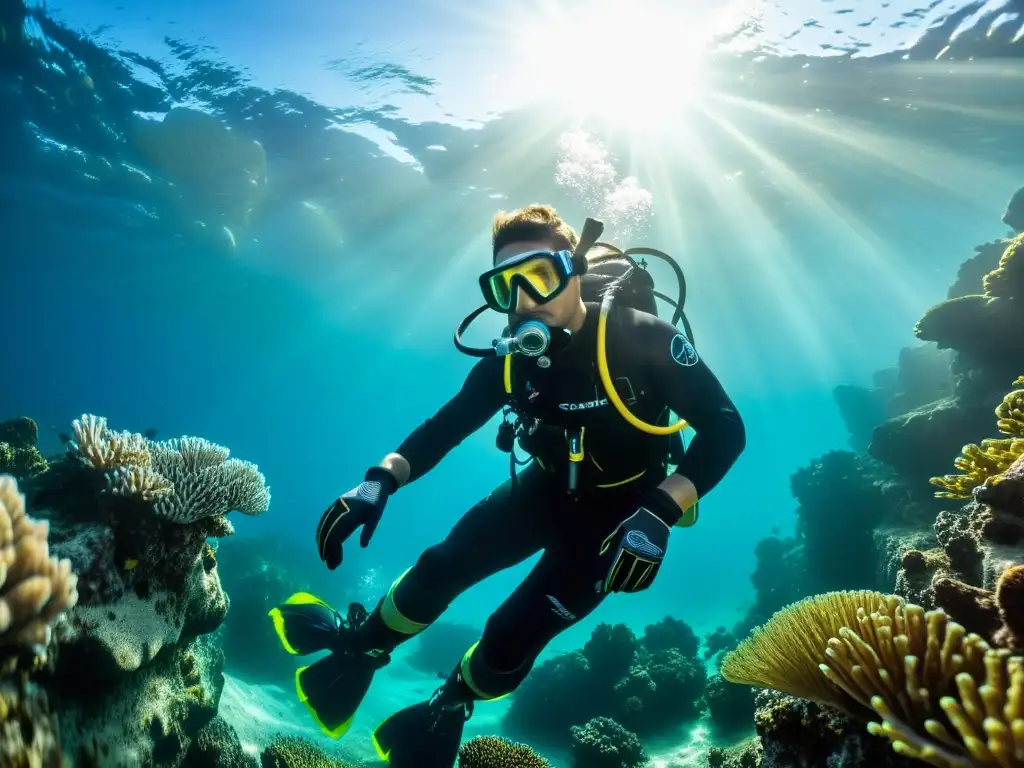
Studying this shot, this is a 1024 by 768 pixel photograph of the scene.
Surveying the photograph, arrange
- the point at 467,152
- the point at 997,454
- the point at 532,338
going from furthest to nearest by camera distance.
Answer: the point at 467,152 < the point at 997,454 < the point at 532,338

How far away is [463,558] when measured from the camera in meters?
4.13

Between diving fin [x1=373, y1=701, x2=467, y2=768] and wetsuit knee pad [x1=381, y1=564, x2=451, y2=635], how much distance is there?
2.06 feet

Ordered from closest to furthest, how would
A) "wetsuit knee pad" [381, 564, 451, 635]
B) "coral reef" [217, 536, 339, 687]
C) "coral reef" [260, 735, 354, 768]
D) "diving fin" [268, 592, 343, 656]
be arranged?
"wetsuit knee pad" [381, 564, 451, 635] → "diving fin" [268, 592, 343, 656] → "coral reef" [260, 735, 354, 768] → "coral reef" [217, 536, 339, 687]

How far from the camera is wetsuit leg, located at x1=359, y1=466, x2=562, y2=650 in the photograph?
13.4 feet

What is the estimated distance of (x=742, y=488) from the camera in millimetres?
109812

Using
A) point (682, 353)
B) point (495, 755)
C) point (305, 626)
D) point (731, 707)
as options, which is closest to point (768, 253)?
point (731, 707)

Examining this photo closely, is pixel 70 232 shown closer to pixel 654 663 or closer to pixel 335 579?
pixel 335 579

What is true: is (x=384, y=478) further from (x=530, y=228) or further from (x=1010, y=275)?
(x=1010, y=275)

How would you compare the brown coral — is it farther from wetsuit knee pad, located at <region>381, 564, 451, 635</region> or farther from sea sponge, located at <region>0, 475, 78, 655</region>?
sea sponge, located at <region>0, 475, 78, 655</region>

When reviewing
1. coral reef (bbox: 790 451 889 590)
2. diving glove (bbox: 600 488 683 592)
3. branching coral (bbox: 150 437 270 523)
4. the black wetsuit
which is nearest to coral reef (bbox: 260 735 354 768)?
the black wetsuit

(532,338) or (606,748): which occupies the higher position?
(532,338)

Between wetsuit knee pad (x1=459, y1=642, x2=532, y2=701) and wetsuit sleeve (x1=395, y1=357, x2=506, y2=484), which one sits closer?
wetsuit knee pad (x1=459, y1=642, x2=532, y2=701)

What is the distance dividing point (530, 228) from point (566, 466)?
1.91 meters

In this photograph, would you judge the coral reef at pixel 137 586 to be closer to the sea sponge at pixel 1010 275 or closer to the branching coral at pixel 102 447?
the branching coral at pixel 102 447
